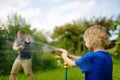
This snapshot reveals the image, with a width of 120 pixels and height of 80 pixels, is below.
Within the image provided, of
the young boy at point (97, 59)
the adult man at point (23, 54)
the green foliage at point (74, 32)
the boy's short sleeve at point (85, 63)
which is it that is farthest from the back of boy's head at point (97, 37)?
the green foliage at point (74, 32)

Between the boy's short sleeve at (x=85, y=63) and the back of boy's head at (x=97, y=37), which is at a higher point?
the back of boy's head at (x=97, y=37)

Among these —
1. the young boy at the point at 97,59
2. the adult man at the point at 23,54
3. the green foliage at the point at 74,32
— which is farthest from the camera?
the green foliage at the point at 74,32

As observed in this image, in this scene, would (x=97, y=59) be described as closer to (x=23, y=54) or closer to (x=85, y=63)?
(x=85, y=63)

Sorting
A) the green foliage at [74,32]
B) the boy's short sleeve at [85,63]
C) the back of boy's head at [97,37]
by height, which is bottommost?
the boy's short sleeve at [85,63]

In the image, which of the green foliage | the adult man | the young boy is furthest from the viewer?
the green foliage

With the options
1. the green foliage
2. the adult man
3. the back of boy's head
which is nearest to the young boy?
the back of boy's head

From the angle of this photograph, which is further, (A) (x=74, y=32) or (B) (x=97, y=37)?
(A) (x=74, y=32)

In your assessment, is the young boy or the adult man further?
the adult man

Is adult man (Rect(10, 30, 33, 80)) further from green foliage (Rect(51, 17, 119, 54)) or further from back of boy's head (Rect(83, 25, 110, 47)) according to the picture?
green foliage (Rect(51, 17, 119, 54))

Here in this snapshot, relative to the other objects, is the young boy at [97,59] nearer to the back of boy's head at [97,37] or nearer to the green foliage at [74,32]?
the back of boy's head at [97,37]

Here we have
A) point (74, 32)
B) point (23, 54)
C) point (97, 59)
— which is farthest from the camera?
point (74, 32)

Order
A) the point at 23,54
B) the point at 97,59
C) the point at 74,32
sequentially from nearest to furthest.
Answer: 1. the point at 97,59
2. the point at 23,54
3. the point at 74,32

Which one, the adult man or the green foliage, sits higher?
the green foliage

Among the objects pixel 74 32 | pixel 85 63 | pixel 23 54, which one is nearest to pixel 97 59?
pixel 85 63
